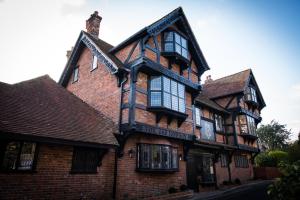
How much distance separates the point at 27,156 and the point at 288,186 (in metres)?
8.66

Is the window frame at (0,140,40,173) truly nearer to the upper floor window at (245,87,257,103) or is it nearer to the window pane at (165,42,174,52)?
the window pane at (165,42,174,52)

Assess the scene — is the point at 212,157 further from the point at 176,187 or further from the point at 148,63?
the point at 148,63

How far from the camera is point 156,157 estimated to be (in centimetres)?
1275

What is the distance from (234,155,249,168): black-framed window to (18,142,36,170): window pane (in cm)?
1872

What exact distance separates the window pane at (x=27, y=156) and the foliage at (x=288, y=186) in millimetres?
8255

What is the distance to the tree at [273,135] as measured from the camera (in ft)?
186

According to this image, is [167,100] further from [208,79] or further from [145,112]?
[208,79]

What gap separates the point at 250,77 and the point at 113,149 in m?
19.8

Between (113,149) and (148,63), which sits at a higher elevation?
(148,63)

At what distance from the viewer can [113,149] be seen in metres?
11.6

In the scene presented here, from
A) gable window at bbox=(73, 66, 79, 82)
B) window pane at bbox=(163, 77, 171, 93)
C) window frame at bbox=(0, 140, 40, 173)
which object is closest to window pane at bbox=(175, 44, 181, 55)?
window pane at bbox=(163, 77, 171, 93)

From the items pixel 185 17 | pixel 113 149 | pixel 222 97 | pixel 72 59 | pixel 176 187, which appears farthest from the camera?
pixel 222 97

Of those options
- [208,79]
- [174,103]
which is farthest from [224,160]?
[208,79]

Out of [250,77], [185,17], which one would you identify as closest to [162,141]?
[185,17]
